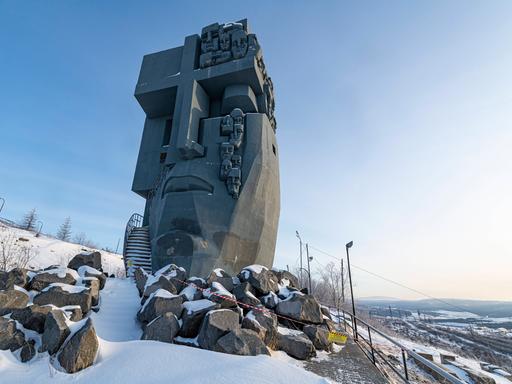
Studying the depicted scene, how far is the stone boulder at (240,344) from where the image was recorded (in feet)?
15.9

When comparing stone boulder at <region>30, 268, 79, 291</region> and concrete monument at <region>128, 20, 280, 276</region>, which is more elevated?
concrete monument at <region>128, 20, 280, 276</region>

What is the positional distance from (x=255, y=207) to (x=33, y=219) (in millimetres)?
64926

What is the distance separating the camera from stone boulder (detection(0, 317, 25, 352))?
13.8 feet

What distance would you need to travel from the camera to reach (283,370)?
3.89 metres

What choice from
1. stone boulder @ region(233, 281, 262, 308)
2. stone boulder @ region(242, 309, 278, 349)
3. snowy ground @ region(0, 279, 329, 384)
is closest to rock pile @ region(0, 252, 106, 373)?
snowy ground @ region(0, 279, 329, 384)

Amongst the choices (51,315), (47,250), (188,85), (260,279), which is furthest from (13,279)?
(47,250)

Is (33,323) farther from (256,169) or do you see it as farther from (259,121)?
(259,121)

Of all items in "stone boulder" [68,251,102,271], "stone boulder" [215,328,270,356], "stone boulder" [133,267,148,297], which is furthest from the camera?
"stone boulder" [68,251,102,271]

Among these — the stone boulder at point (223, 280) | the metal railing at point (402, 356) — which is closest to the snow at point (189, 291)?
the stone boulder at point (223, 280)

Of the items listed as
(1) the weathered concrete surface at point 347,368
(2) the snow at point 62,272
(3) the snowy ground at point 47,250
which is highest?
(3) the snowy ground at point 47,250

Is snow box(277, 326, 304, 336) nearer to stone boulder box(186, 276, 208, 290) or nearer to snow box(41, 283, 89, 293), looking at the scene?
stone boulder box(186, 276, 208, 290)

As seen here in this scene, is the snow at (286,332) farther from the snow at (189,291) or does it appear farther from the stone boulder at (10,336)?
the stone boulder at (10,336)

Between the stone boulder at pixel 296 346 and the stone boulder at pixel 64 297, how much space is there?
436 centimetres

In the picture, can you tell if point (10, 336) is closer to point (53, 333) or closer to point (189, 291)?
point (53, 333)
